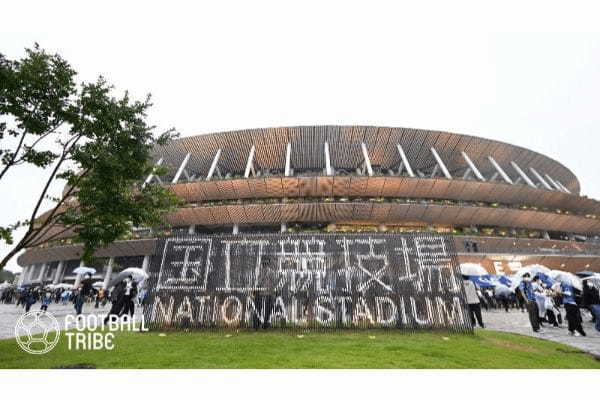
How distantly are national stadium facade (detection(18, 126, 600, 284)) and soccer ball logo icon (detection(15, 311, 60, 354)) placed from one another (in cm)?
2119

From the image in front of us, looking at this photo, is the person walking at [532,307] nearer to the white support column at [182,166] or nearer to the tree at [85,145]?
the tree at [85,145]

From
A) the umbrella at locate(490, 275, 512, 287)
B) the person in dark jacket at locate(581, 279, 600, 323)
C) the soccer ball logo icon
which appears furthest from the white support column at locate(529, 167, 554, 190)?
the soccer ball logo icon

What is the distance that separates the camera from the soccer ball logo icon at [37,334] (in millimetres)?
7402

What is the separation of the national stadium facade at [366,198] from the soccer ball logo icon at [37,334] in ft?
69.5

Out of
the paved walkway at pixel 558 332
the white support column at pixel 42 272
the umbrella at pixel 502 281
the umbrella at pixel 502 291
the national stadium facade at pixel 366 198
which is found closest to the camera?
the paved walkway at pixel 558 332

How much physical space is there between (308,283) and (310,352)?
337 centimetres

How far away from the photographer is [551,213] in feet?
122

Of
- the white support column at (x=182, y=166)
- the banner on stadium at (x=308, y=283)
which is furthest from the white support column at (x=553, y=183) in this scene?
the white support column at (x=182, y=166)

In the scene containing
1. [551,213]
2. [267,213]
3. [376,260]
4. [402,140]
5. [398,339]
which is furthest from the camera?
[402,140]

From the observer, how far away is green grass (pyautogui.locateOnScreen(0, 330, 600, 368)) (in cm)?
634

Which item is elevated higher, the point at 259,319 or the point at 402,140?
the point at 402,140

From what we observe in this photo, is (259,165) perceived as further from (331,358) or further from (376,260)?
(331,358)

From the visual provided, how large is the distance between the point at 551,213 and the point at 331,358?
42751mm

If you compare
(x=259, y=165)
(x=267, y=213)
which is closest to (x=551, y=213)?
(x=267, y=213)
